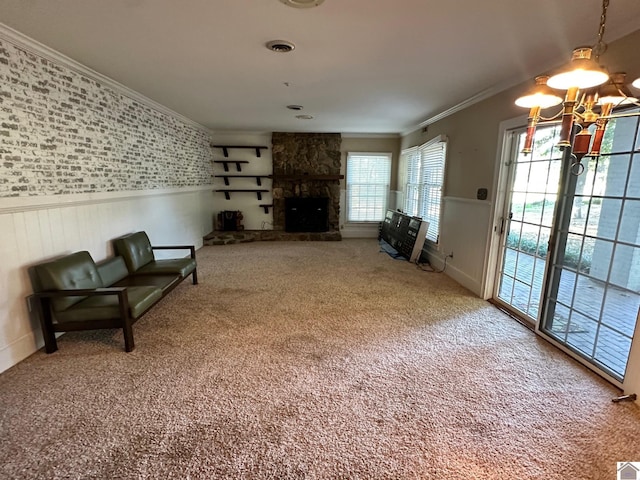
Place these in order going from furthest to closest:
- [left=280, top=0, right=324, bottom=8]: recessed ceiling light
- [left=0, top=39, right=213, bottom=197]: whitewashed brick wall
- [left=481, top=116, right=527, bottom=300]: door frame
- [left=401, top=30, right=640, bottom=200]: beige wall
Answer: [left=481, top=116, right=527, bottom=300]: door frame
[left=401, top=30, right=640, bottom=200]: beige wall
[left=0, top=39, right=213, bottom=197]: whitewashed brick wall
[left=280, top=0, right=324, bottom=8]: recessed ceiling light

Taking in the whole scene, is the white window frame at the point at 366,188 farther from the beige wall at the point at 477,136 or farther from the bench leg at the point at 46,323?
the bench leg at the point at 46,323

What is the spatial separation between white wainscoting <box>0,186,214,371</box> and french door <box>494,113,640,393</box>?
429cm

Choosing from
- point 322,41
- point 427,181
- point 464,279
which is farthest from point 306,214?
point 322,41

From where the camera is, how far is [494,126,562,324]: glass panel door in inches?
118

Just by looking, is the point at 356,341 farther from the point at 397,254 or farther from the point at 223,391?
the point at 397,254

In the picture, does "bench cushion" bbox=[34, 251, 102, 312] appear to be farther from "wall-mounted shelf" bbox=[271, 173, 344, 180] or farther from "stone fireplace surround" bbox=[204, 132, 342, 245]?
"wall-mounted shelf" bbox=[271, 173, 344, 180]

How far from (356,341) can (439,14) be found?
253 cm

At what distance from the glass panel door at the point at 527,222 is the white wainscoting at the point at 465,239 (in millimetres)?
244

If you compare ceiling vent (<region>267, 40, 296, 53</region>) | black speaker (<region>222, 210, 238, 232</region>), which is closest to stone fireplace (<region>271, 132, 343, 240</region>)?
black speaker (<region>222, 210, 238, 232</region>)

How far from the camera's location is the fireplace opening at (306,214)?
7336 millimetres

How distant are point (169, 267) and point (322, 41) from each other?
290 cm

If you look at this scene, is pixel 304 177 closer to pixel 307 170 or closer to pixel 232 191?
pixel 307 170

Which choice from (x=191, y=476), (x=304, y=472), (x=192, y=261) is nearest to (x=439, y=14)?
(x=304, y=472)

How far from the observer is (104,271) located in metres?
3.15
